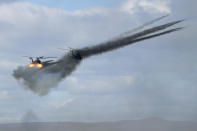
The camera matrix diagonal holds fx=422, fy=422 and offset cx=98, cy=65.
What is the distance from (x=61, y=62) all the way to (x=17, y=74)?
17993mm

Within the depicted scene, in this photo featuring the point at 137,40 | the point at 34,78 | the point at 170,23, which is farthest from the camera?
the point at 34,78

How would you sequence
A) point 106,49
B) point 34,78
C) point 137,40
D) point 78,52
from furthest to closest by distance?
point 34,78, point 78,52, point 106,49, point 137,40

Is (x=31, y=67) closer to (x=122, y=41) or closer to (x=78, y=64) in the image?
(x=78, y=64)

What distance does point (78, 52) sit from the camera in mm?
92062

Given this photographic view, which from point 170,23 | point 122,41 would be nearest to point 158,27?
point 170,23

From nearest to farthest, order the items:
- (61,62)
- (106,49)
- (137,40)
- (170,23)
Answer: (170,23) < (137,40) < (106,49) < (61,62)

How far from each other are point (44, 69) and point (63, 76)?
662 cm

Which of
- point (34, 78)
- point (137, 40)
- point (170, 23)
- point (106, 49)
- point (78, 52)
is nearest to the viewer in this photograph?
point (170, 23)

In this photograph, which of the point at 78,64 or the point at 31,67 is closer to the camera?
the point at 78,64

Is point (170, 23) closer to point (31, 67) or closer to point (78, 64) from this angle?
point (78, 64)

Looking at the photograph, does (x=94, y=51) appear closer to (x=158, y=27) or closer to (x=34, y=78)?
(x=158, y=27)

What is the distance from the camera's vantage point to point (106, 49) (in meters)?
82.5

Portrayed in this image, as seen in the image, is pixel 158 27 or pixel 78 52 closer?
pixel 158 27

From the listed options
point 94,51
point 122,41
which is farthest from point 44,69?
point 122,41
